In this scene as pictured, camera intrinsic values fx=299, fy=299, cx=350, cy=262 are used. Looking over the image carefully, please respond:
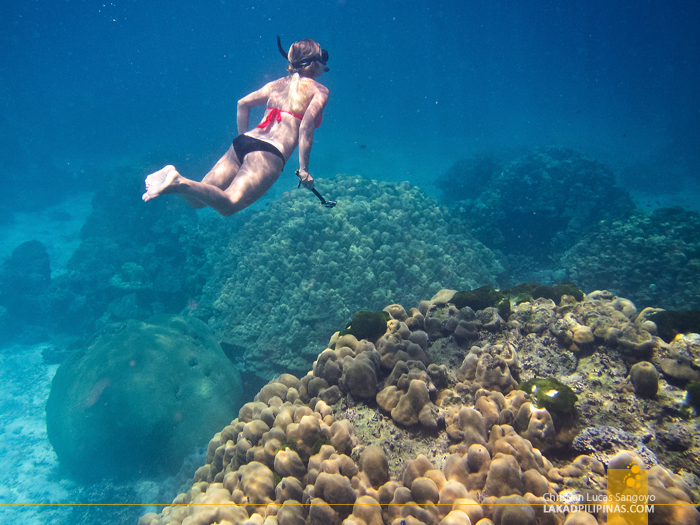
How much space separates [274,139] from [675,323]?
16.6 feet

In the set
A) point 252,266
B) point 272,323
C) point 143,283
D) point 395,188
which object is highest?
point 395,188

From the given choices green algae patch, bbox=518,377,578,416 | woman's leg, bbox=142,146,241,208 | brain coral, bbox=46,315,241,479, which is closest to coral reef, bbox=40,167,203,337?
brain coral, bbox=46,315,241,479

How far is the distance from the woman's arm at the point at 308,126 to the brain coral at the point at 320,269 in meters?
4.26

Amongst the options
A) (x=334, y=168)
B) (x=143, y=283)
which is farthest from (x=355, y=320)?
(x=334, y=168)

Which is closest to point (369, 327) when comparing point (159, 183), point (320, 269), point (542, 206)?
point (159, 183)

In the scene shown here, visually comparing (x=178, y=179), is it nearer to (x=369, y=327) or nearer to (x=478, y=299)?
(x=369, y=327)

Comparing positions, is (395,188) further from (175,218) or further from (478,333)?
(175,218)

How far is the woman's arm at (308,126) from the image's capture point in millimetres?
3809

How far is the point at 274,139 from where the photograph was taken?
4.26m

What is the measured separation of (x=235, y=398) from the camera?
7.16 meters

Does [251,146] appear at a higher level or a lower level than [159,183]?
higher

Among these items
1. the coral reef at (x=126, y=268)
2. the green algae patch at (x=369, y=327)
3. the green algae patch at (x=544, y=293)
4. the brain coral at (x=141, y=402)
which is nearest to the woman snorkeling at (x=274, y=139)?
the green algae patch at (x=369, y=327)

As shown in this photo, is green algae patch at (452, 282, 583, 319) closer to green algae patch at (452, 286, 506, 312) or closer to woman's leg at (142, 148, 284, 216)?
green algae patch at (452, 286, 506, 312)

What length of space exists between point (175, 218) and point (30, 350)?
8487 millimetres
